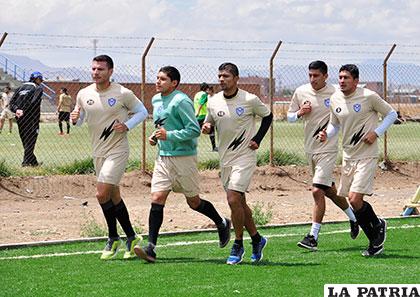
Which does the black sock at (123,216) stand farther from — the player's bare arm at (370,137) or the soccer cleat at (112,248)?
the player's bare arm at (370,137)

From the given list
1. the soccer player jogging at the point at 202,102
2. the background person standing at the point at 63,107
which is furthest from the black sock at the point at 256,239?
the background person standing at the point at 63,107

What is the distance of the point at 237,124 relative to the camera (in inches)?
421

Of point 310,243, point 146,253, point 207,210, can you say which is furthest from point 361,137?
point 146,253

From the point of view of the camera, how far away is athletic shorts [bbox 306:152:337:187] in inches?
462

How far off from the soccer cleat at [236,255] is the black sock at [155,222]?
78 cm

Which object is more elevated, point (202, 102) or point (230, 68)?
point (230, 68)

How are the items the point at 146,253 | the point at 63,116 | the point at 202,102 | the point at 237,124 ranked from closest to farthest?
the point at 146,253, the point at 237,124, the point at 202,102, the point at 63,116

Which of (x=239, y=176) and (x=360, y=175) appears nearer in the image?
(x=239, y=176)

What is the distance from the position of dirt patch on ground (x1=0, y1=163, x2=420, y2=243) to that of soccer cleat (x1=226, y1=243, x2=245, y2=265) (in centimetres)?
304

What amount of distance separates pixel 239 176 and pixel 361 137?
4.79 ft

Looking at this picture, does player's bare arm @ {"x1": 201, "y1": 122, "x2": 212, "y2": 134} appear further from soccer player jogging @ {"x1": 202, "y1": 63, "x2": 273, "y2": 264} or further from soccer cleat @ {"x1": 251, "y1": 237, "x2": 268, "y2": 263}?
soccer cleat @ {"x1": 251, "y1": 237, "x2": 268, "y2": 263}

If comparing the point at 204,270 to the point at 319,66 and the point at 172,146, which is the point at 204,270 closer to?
the point at 172,146

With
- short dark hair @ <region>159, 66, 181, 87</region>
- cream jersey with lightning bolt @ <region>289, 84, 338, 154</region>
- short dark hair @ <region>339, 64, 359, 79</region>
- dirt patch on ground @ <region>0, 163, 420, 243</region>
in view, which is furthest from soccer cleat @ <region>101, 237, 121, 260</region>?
short dark hair @ <region>339, 64, 359, 79</region>

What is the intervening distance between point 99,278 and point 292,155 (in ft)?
35.6
